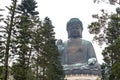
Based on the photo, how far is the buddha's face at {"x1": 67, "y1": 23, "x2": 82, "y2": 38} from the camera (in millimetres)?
96062

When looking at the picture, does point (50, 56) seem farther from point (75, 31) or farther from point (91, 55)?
point (75, 31)

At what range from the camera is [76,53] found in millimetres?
95438

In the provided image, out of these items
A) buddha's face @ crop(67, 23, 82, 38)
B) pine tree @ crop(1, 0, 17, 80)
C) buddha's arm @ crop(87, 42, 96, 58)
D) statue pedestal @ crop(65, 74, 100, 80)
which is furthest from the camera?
buddha's face @ crop(67, 23, 82, 38)

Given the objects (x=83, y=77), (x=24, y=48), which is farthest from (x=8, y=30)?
(x=83, y=77)

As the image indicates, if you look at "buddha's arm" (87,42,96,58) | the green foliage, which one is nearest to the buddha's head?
"buddha's arm" (87,42,96,58)

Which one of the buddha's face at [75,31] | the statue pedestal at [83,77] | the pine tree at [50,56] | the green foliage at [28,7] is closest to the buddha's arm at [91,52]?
the buddha's face at [75,31]

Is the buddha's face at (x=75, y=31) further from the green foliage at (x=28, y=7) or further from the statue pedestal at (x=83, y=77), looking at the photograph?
the green foliage at (x=28, y=7)

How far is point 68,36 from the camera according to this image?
322 feet

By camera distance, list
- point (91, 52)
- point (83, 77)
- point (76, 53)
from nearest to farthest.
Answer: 1. point (83, 77)
2. point (91, 52)
3. point (76, 53)

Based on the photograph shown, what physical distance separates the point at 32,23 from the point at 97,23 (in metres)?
7.50

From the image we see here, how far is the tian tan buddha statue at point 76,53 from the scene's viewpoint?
302ft

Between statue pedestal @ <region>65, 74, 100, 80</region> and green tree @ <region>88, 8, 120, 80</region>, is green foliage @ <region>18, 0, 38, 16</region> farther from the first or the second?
statue pedestal @ <region>65, 74, 100, 80</region>

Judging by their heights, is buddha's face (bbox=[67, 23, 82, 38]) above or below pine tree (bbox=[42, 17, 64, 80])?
above

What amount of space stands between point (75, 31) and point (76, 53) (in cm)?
507
